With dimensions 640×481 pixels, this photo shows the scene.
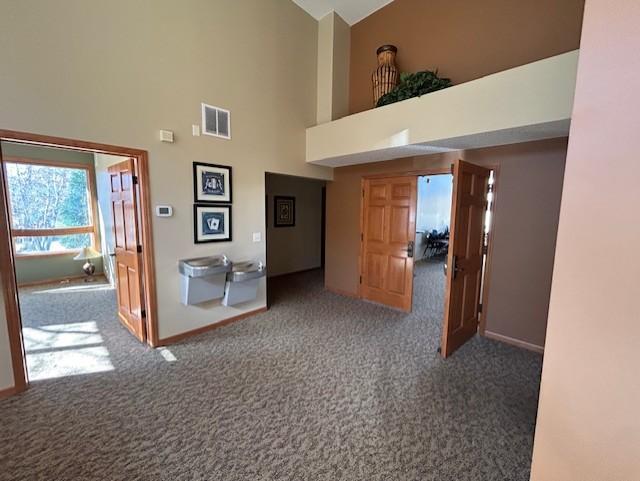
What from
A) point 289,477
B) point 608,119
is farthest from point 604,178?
point 289,477

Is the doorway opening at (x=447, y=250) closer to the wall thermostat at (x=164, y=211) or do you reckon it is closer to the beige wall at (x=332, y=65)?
the beige wall at (x=332, y=65)

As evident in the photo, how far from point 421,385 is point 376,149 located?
8.47 feet

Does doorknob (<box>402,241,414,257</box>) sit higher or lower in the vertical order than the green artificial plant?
lower

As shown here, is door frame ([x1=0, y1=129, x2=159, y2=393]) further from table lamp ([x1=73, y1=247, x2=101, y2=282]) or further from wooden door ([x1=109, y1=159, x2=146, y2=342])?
table lamp ([x1=73, y1=247, x2=101, y2=282])

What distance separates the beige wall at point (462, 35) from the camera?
2670 mm

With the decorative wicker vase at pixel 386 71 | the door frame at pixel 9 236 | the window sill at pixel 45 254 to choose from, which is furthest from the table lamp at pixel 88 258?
the decorative wicker vase at pixel 386 71

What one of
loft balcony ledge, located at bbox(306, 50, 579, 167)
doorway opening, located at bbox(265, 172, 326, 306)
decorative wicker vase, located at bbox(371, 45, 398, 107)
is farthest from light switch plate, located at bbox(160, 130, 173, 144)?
doorway opening, located at bbox(265, 172, 326, 306)

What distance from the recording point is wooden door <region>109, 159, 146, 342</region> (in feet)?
9.38

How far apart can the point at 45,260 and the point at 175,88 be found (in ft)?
16.3

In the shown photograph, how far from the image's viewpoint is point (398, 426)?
1889 mm

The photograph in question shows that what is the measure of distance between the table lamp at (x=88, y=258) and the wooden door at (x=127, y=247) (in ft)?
9.15

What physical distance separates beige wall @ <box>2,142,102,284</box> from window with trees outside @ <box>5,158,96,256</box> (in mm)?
107

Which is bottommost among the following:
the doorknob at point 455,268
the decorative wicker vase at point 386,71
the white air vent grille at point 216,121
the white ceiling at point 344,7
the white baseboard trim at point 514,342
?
the white baseboard trim at point 514,342

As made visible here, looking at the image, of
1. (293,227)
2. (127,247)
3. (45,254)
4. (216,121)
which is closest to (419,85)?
(216,121)
